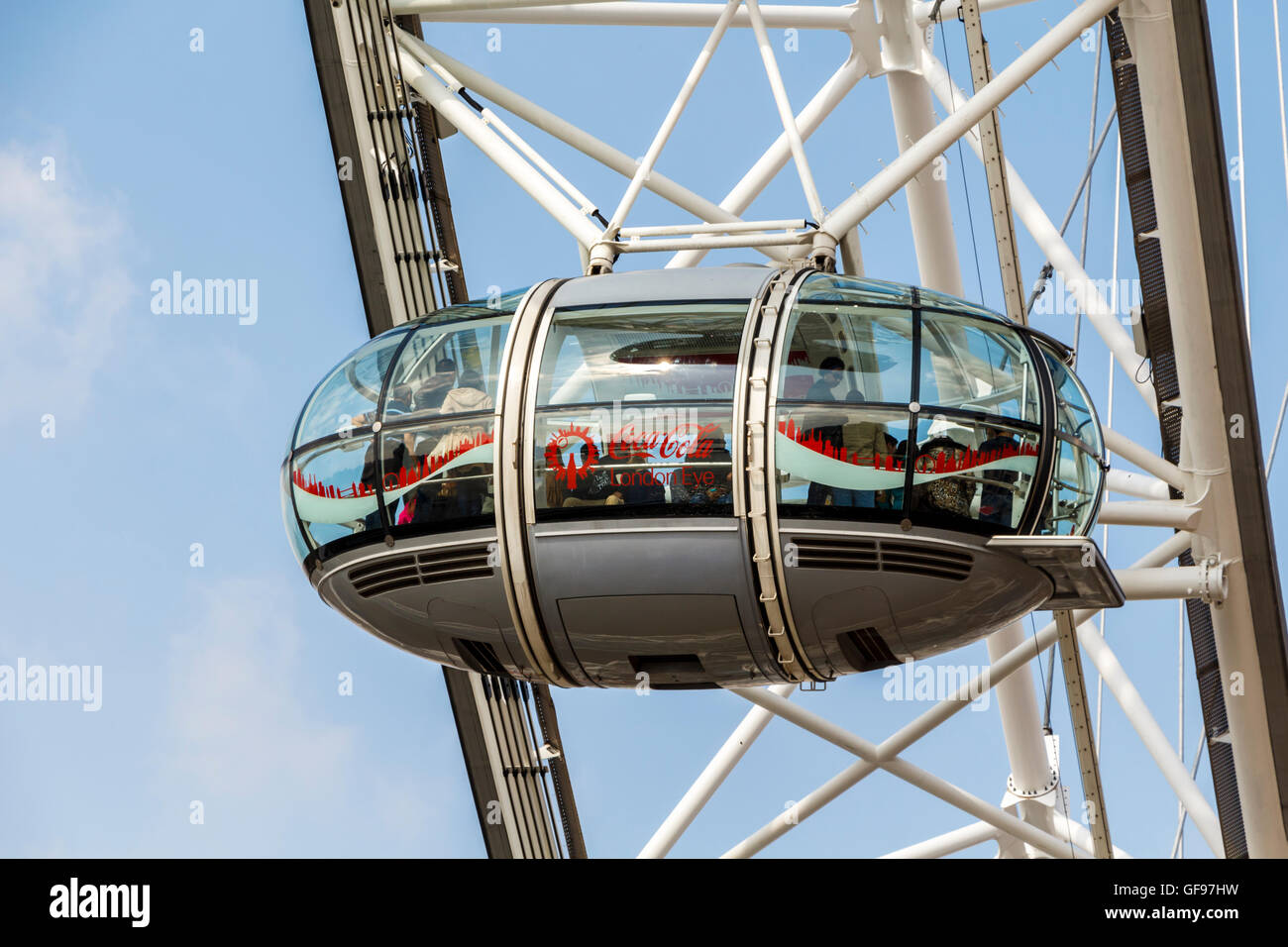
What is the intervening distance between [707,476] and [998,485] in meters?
1.83

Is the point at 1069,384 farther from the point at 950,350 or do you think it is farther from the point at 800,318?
the point at 800,318

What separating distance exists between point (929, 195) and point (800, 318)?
8805 mm

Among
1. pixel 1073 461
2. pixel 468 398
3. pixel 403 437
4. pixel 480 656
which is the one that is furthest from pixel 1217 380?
pixel 403 437

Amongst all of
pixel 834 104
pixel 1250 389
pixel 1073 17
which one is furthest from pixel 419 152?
pixel 1250 389

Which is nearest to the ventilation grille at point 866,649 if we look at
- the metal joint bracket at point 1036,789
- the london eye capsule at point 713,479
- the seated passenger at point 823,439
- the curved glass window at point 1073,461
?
the london eye capsule at point 713,479

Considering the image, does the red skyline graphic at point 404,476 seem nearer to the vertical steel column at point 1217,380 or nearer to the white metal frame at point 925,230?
the white metal frame at point 925,230

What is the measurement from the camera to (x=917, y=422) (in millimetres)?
12125

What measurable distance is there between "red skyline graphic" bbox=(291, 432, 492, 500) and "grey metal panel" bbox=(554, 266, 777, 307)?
1147mm

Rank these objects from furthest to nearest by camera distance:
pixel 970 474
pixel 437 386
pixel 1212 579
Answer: pixel 1212 579
pixel 437 386
pixel 970 474

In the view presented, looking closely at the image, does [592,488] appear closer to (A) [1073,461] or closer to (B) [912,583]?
(B) [912,583]

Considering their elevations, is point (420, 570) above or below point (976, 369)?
below

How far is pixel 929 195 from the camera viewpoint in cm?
2086
